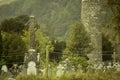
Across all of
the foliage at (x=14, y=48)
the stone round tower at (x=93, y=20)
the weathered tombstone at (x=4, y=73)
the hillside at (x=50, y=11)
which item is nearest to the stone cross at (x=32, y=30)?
the weathered tombstone at (x=4, y=73)

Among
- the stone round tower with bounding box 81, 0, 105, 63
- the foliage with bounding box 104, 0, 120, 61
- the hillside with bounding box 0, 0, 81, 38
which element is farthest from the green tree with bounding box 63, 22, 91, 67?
the hillside with bounding box 0, 0, 81, 38

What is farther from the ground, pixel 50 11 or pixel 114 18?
pixel 50 11

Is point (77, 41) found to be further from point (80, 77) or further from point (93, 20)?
point (80, 77)

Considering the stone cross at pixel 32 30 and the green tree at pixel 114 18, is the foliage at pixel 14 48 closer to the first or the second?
the stone cross at pixel 32 30

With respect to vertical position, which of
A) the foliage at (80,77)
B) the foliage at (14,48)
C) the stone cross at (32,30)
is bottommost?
the foliage at (80,77)

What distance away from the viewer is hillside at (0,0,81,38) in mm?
95062

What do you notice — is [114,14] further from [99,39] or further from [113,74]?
[99,39]

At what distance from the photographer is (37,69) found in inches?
794

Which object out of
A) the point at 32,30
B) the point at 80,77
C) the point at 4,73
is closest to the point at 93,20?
the point at 32,30

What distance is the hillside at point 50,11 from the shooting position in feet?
312

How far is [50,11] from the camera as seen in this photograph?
10819 cm

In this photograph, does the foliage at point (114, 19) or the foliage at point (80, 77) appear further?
the foliage at point (114, 19)

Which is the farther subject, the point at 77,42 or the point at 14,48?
the point at 77,42

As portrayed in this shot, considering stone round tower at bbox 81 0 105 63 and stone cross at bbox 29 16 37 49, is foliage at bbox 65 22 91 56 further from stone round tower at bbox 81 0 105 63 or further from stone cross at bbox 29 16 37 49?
stone cross at bbox 29 16 37 49
